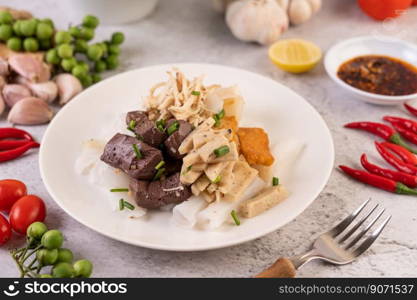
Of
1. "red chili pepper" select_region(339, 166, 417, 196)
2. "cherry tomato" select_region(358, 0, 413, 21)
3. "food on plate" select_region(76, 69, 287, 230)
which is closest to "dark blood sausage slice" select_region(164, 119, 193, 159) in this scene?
"food on plate" select_region(76, 69, 287, 230)

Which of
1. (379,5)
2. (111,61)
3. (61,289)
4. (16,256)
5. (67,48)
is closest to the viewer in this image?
(61,289)

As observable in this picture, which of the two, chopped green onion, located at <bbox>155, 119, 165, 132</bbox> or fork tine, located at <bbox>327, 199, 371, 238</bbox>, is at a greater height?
chopped green onion, located at <bbox>155, 119, 165, 132</bbox>

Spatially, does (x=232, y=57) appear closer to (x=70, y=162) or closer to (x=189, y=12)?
(x=189, y=12)

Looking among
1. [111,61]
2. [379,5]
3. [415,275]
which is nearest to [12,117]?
[111,61]

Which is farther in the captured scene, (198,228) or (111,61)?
(111,61)

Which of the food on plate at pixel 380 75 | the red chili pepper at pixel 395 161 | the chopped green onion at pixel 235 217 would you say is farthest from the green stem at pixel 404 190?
the chopped green onion at pixel 235 217

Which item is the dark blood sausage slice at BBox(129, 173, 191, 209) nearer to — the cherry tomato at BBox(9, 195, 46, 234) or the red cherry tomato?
the cherry tomato at BBox(9, 195, 46, 234)
